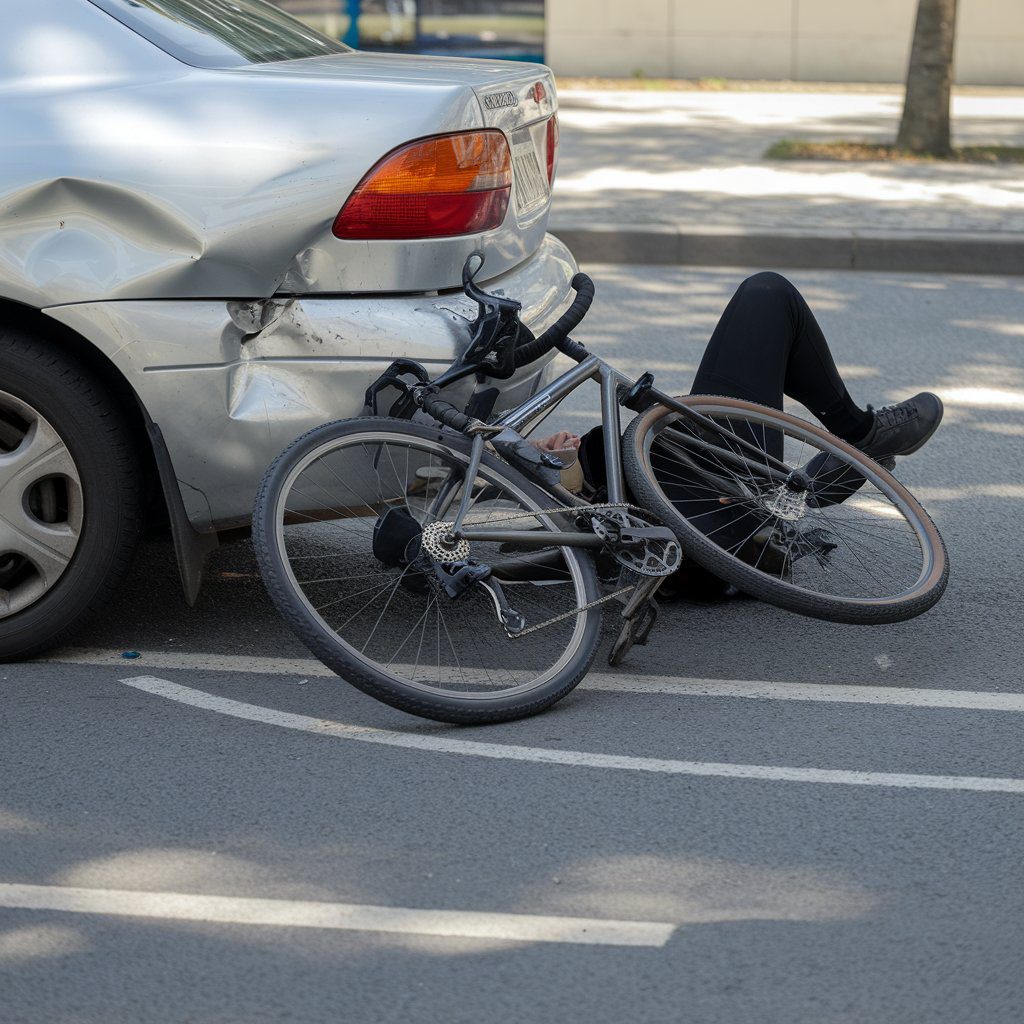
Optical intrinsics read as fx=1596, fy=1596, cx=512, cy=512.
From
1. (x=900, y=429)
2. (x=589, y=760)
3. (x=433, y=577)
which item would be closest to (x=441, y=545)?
(x=433, y=577)

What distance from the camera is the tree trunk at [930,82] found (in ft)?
40.5

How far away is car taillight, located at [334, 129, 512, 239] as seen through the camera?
384cm

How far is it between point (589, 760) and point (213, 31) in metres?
2.12

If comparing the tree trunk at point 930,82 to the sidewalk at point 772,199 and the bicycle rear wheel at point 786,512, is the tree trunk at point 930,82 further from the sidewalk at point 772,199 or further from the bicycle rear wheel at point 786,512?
the bicycle rear wheel at point 786,512

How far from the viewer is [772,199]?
10656 millimetres

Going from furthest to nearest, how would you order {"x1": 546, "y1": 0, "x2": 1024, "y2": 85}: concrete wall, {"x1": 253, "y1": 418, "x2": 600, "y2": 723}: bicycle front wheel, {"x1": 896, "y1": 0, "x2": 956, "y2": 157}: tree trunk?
{"x1": 546, "y1": 0, "x2": 1024, "y2": 85}: concrete wall < {"x1": 896, "y1": 0, "x2": 956, "y2": 157}: tree trunk < {"x1": 253, "y1": 418, "x2": 600, "y2": 723}: bicycle front wheel

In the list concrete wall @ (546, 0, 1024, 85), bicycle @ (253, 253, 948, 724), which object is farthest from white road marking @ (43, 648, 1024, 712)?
concrete wall @ (546, 0, 1024, 85)

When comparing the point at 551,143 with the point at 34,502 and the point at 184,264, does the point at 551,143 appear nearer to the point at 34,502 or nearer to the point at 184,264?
the point at 184,264

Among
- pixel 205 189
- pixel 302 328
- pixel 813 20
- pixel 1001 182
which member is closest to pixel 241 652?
pixel 302 328

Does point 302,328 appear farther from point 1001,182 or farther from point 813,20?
point 813,20

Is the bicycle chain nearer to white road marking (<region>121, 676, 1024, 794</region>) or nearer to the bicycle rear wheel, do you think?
the bicycle rear wheel

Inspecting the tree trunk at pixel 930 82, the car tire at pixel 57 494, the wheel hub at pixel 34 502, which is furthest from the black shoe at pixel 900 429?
the tree trunk at pixel 930 82

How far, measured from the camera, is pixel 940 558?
14.0ft

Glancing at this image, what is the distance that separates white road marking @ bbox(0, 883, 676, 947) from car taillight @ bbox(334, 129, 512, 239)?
1643mm
